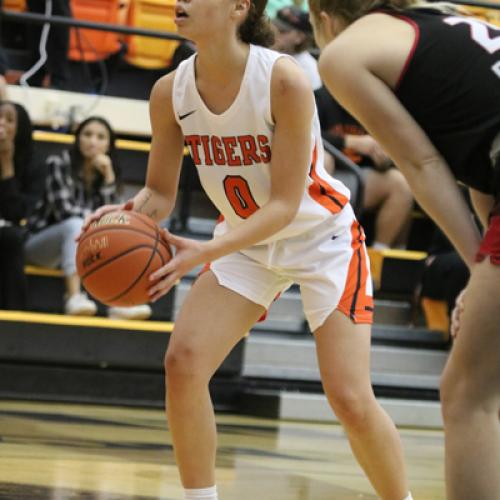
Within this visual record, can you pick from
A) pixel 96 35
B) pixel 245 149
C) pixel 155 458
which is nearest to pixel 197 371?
pixel 245 149

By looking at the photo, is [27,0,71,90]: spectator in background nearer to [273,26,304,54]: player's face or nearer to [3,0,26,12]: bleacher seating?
[3,0,26,12]: bleacher seating

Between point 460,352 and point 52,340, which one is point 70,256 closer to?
point 52,340

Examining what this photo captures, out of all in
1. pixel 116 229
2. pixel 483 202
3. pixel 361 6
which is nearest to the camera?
pixel 483 202

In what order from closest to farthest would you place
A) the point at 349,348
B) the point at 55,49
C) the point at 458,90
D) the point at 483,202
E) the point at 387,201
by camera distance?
the point at 458,90
the point at 483,202
the point at 349,348
the point at 387,201
the point at 55,49

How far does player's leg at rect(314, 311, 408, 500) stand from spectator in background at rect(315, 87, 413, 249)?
14.4ft

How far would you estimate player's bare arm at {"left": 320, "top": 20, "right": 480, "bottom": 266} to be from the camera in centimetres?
253

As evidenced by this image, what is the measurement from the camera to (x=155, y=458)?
15.8 feet

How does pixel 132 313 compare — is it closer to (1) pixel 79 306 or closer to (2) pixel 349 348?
(1) pixel 79 306

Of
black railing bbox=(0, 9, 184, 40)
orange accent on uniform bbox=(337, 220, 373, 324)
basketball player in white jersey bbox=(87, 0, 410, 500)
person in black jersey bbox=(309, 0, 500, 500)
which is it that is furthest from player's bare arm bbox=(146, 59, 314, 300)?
black railing bbox=(0, 9, 184, 40)

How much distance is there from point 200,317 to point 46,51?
5.22 m

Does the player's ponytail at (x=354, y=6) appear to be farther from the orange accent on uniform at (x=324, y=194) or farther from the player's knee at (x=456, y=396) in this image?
the player's knee at (x=456, y=396)

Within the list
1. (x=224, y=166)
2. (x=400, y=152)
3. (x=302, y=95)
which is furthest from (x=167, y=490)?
(x=400, y=152)

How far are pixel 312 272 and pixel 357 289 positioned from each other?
14 cm

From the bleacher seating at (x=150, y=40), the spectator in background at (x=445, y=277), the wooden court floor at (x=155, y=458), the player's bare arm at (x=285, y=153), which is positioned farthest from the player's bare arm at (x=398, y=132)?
the bleacher seating at (x=150, y=40)
